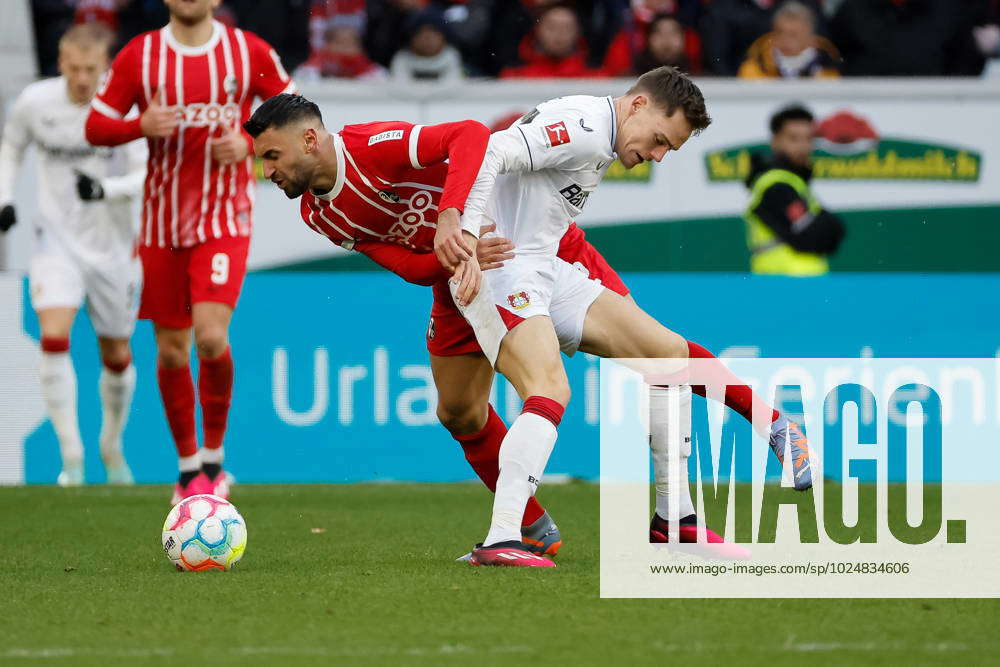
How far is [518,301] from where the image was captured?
5.50 metres

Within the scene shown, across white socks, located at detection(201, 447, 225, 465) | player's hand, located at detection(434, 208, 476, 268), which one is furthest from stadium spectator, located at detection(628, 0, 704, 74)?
player's hand, located at detection(434, 208, 476, 268)

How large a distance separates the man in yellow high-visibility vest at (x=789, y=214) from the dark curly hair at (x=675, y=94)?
4.87 m

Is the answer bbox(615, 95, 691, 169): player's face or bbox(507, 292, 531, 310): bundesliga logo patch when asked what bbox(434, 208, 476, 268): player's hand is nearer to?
bbox(507, 292, 531, 310): bundesliga logo patch

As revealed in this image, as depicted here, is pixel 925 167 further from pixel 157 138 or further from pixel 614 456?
pixel 157 138

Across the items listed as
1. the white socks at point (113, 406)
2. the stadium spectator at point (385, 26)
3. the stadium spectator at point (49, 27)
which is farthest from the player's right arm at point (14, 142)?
the stadium spectator at point (385, 26)

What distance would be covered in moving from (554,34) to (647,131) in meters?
7.35

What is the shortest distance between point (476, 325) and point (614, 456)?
3937mm

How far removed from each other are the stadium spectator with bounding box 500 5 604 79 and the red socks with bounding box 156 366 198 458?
215 inches

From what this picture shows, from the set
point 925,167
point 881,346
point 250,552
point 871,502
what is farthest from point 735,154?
point 250,552

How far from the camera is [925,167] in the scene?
12188 millimetres

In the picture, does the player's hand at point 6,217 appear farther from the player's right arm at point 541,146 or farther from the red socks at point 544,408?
the red socks at point 544,408

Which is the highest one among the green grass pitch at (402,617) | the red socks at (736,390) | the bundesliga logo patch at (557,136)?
the bundesliga logo patch at (557,136)

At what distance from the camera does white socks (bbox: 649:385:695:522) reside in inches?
229

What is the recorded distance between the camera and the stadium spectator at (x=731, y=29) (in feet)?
42.4
